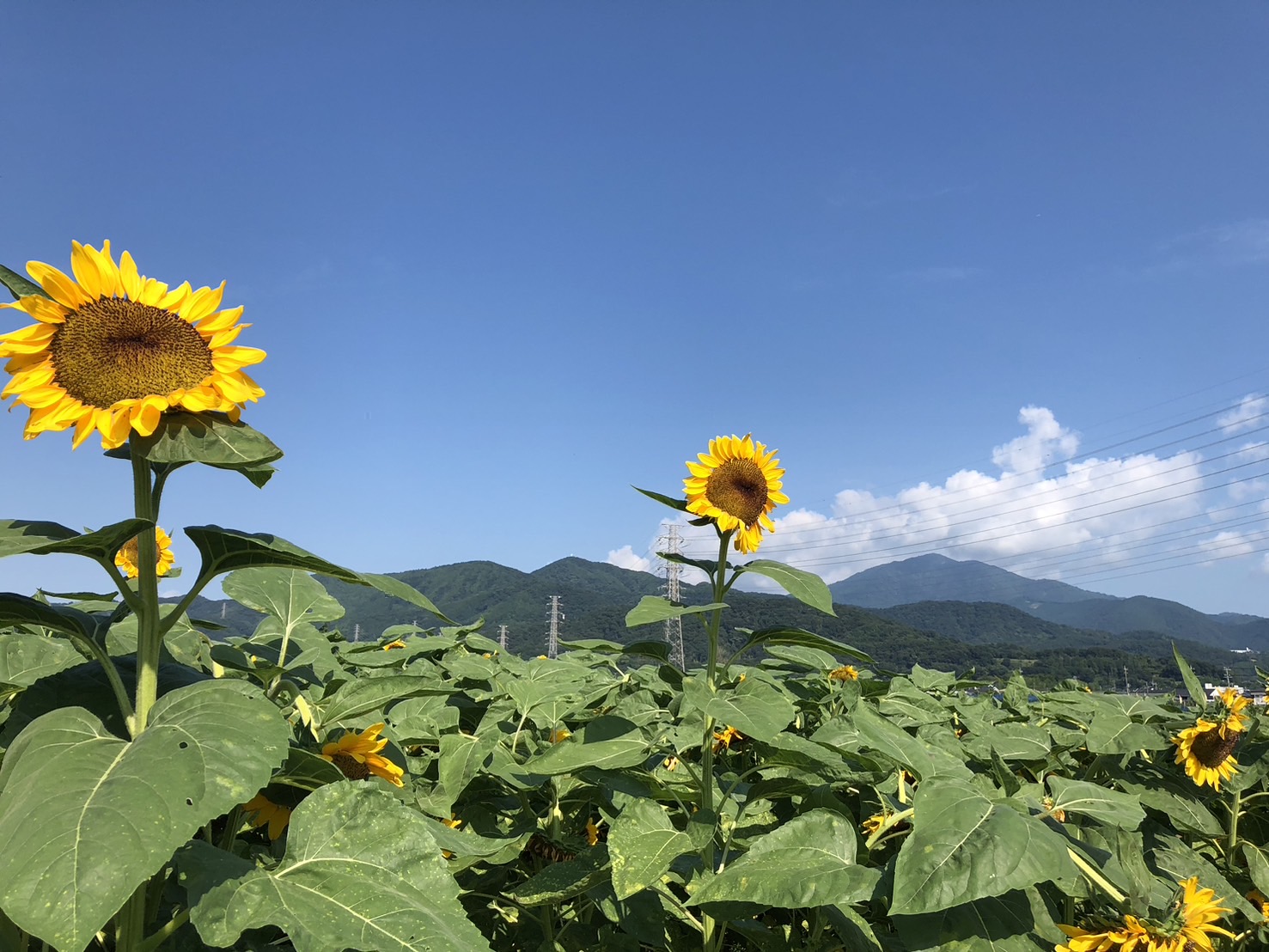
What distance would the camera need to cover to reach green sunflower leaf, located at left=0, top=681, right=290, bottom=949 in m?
1.14

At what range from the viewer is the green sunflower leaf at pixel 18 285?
5.05 feet

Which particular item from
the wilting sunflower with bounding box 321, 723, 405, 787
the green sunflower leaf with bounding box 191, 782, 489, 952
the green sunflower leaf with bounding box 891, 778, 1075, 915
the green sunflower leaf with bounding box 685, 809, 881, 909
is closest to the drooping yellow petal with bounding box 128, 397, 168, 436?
the green sunflower leaf with bounding box 191, 782, 489, 952

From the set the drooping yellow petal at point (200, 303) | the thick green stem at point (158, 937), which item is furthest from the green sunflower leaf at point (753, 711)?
the drooping yellow petal at point (200, 303)

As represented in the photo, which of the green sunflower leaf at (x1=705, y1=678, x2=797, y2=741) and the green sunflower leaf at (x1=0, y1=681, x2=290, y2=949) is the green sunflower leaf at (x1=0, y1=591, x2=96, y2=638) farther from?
the green sunflower leaf at (x1=705, y1=678, x2=797, y2=741)

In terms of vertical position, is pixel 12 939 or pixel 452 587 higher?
pixel 452 587

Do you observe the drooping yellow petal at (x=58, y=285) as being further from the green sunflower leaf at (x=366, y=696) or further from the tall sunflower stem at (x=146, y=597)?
the green sunflower leaf at (x=366, y=696)

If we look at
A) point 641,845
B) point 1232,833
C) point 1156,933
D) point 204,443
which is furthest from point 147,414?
point 1232,833

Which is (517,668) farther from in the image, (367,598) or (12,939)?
(367,598)

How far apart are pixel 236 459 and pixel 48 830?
622mm

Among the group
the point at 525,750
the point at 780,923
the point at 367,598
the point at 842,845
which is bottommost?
the point at 780,923

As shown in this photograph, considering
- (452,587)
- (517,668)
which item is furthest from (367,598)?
(517,668)

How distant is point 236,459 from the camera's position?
4.73 feet

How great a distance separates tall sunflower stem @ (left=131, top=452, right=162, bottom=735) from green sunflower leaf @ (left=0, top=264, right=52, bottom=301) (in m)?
0.39

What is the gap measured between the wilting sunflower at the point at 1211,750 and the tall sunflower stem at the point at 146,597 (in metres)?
3.30
